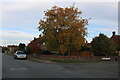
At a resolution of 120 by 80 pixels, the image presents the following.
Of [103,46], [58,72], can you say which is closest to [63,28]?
[103,46]

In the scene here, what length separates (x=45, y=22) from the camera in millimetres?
30578

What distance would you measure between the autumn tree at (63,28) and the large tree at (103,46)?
7.52 ft

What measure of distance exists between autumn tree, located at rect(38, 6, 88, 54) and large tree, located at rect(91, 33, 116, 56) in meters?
2.29

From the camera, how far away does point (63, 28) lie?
97.6ft

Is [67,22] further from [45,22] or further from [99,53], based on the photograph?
[99,53]

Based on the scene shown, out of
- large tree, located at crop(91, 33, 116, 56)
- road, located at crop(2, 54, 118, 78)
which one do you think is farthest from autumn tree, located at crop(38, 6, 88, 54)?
road, located at crop(2, 54, 118, 78)

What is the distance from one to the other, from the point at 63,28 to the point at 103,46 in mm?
6367

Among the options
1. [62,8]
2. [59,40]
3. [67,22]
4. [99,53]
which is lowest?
[99,53]

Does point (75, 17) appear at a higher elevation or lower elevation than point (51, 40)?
higher

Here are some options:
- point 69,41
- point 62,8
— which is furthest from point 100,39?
point 62,8

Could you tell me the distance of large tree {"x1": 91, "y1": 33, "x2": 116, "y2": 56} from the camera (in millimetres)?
30391

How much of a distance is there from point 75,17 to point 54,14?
3.06 m

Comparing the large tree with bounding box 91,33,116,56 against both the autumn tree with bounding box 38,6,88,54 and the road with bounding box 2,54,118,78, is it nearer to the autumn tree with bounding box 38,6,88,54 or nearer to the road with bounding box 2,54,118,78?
the autumn tree with bounding box 38,6,88,54

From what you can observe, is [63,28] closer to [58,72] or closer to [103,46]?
[103,46]
